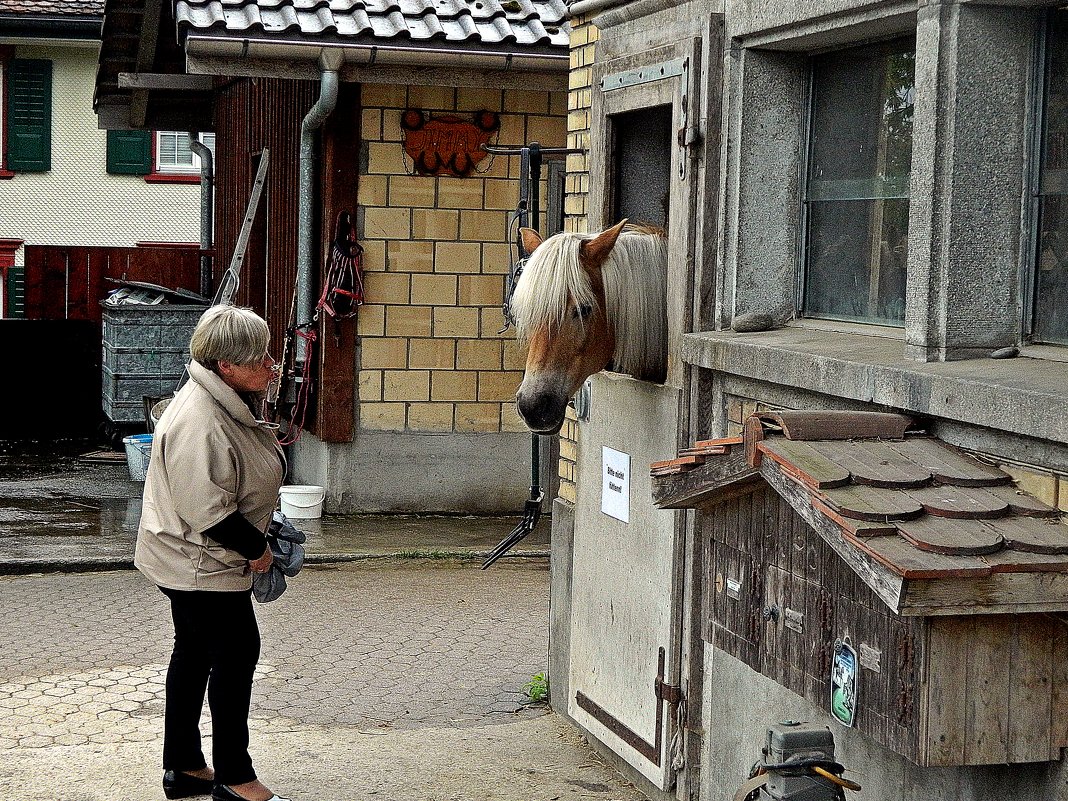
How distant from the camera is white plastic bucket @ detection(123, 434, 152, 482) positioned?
472 inches

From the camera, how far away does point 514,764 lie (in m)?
5.68

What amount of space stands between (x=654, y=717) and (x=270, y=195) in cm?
774

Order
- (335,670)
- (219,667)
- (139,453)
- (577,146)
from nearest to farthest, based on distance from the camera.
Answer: (219,667), (577,146), (335,670), (139,453)

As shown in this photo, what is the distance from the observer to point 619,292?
4.99 metres

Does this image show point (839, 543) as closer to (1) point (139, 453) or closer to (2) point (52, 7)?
(1) point (139, 453)

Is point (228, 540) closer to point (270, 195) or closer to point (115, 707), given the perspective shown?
point (115, 707)

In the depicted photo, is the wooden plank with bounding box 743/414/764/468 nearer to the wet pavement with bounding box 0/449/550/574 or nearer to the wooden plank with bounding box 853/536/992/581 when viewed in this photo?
the wooden plank with bounding box 853/536/992/581

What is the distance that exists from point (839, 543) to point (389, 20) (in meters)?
7.50

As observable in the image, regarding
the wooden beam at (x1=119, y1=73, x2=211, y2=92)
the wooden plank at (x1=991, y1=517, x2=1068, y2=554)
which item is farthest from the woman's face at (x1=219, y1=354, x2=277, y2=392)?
the wooden beam at (x1=119, y1=73, x2=211, y2=92)

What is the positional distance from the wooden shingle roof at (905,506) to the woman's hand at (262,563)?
6.12 feet

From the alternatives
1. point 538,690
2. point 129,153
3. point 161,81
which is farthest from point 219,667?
point 129,153

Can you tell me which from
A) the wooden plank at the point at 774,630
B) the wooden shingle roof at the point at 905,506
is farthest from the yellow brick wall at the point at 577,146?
the wooden shingle roof at the point at 905,506

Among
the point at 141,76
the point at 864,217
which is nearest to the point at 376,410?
the point at 141,76

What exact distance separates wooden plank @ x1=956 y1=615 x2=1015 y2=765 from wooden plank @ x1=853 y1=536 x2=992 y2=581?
0.20m
